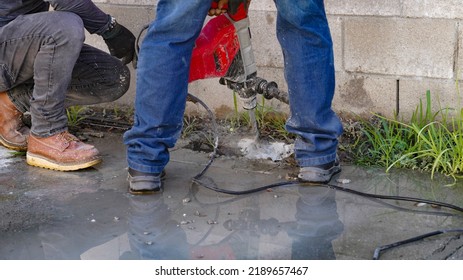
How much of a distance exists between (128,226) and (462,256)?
4.42 feet

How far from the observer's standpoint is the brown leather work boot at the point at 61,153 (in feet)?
13.1

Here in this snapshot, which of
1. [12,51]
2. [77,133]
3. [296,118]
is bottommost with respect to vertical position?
[77,133]

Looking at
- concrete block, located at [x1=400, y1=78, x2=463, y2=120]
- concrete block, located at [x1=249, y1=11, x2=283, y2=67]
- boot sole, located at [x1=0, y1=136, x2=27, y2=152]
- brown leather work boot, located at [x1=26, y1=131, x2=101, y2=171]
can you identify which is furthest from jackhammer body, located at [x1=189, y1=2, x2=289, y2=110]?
boot sole, located at [x1=0, y1=136, x2=27, y2=152]

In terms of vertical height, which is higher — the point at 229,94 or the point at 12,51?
the point at 12,51

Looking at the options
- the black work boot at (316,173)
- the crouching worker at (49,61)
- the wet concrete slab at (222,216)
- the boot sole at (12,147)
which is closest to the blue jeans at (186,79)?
the black work boot at (316,173)

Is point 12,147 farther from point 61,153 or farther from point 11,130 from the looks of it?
point 61,153

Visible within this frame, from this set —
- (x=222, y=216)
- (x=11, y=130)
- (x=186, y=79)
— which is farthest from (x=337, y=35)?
Answer: (x=11, y=130)

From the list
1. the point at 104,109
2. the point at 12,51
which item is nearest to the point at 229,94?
the point at 104,109

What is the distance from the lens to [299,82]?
3.55 m

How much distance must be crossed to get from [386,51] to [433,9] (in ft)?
1.07

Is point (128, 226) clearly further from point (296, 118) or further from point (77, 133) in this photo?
point (77, 133)

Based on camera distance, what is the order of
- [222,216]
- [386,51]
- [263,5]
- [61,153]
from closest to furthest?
[222,216], [61,153], [386,51], [263,5]

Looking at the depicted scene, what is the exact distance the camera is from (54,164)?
4016mm

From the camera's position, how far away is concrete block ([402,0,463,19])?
12.7ft
